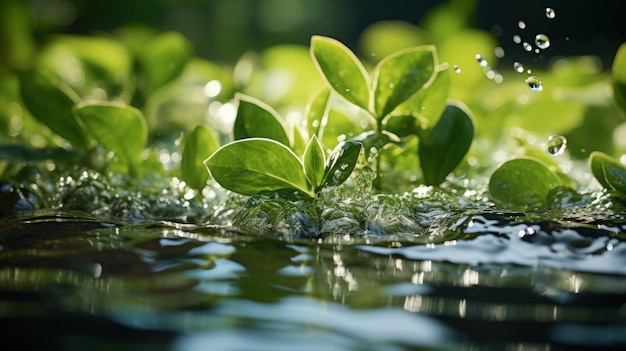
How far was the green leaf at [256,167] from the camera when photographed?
452 millimetres

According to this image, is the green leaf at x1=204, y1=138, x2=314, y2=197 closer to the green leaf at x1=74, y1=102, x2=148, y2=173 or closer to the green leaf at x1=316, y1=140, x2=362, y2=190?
the green leaf at x1=316, y1=140, x2=362, y2=190

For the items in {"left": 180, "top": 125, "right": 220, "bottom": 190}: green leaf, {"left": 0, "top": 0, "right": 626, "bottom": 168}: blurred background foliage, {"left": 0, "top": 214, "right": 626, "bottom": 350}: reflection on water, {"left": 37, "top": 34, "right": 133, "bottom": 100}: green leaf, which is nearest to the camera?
{"left": 0, "top": 214, "right": 626, "bottom": 350}: reflection on water

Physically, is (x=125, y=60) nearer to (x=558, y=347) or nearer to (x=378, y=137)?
(x=378, y=137)

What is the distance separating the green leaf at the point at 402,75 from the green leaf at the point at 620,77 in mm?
187

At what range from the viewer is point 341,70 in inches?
20.1

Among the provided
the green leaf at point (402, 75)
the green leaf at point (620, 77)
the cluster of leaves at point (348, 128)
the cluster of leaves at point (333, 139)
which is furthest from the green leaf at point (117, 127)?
the green leaf at point (620, 77)

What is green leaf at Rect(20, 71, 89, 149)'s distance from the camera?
1.95ft

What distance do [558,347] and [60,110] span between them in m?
0.48

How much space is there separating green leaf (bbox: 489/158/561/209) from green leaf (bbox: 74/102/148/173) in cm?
30

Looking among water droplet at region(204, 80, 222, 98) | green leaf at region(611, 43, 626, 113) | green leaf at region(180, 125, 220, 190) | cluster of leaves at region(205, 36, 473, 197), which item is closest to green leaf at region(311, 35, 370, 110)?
cluster of leaves at region(205, 36, 473, 197)

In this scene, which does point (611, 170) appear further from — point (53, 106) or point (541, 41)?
point (53, 106)

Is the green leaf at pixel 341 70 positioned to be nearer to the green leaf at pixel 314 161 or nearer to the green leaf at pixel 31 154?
the green leaf at pixel 314 161

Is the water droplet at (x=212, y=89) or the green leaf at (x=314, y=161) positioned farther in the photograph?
the water droplet at (x=212, y=89)

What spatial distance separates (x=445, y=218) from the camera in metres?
0.47
